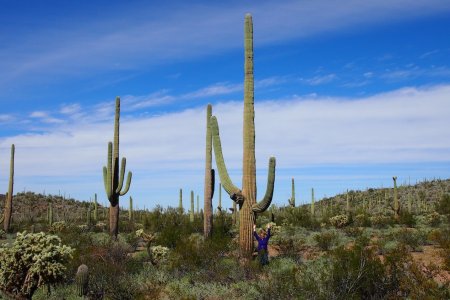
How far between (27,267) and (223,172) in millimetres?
5825

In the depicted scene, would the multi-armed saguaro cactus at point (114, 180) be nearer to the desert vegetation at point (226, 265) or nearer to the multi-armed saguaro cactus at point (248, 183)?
the desert vegetation at point (226, 265)

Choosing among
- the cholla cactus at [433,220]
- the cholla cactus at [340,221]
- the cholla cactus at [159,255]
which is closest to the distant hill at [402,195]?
the cholla cactus at [433,220]

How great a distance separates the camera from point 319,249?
59.2 feet

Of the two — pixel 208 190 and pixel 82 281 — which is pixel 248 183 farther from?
pixel 208 190

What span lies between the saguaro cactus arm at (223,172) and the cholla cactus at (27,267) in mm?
4884

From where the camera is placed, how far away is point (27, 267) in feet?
33.3

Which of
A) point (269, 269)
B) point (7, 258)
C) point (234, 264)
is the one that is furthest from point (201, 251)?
point (7, 258)

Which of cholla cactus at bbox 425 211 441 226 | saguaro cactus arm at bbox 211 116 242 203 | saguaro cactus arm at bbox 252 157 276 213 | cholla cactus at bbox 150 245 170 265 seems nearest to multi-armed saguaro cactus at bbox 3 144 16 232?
cholla cactus at bbox 150 245 170 265

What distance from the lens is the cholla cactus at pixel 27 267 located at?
392 inches

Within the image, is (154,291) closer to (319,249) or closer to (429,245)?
(319,249)

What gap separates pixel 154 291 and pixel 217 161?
17.9 feet

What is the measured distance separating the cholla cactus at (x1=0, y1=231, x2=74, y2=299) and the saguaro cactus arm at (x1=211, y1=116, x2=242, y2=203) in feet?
16.0

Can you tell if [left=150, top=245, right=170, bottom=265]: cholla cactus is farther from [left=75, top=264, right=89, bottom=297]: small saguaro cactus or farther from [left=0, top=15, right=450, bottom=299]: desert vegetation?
[left=75, top=264, right=89, bottom=297]: small saguaro cactus

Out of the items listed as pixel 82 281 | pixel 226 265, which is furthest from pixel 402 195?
pixel 82 281
